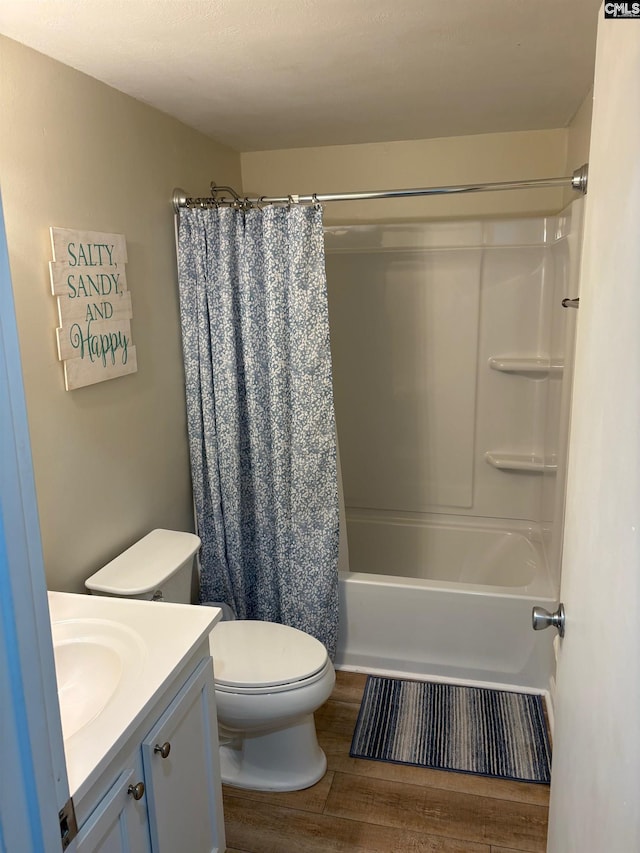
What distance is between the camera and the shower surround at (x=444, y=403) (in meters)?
3.01

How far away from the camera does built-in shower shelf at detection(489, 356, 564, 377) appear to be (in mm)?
3139

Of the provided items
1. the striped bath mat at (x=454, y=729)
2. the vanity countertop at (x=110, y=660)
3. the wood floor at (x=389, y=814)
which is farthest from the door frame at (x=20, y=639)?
the striped bath mat at (x=454, y=729)

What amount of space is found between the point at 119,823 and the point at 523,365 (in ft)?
8.45

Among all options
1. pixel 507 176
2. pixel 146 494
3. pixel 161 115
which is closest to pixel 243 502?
pixel 146 494

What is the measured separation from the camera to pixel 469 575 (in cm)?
334

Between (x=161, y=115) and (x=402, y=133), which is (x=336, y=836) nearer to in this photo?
(x=161, y=115)

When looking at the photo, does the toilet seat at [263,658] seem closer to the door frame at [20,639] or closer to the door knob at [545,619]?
the door knob at [545,619]

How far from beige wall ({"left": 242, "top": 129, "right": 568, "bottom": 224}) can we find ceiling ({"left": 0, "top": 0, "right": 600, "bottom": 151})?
0.30m

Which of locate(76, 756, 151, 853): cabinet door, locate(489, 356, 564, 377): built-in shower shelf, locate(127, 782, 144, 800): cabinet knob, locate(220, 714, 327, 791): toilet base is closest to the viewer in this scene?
locate(76, 756, 151, 853): cabinet door

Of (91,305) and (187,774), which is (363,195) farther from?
(187,774)

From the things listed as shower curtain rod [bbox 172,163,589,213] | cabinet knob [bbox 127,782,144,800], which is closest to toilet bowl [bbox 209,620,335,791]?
cabinet knob [bbox 127,782,144,800]

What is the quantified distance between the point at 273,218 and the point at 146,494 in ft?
3.66

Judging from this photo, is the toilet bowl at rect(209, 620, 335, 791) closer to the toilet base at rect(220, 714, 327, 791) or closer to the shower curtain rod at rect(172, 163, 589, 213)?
the toilet base at rect(220, 714, 327, 791)

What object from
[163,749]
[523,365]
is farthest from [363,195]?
[163,749]
